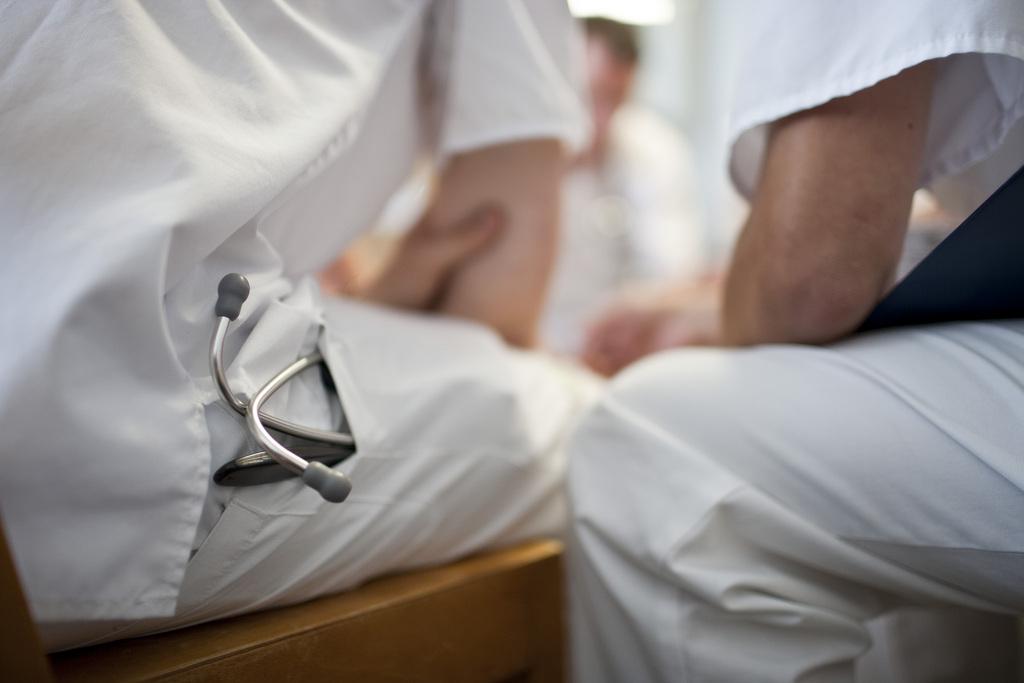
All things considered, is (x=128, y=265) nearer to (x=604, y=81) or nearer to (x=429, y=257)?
(x=429, y=257)

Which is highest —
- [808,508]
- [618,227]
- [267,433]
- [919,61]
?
[919,61]

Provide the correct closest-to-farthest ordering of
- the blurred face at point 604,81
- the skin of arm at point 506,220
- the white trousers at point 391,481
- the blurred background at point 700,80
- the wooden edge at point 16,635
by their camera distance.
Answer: the wooden edge at point 16,635 < the white trousers at point 391,481 < the skin of arm at point 506,220 < the blurred face at point 604,81 < the blurred background at point 700,80

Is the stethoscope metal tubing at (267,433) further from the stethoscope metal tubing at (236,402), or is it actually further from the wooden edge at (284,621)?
the wooden edge at (284,621)

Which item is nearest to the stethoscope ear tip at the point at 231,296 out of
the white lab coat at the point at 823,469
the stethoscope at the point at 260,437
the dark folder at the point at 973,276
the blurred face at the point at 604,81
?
the stethoscope at the point at 260,437

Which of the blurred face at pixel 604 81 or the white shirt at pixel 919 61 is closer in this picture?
the white shirt at pixel 919 61

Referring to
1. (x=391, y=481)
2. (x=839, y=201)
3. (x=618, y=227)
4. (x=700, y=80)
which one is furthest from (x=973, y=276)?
(x=700, y=80)

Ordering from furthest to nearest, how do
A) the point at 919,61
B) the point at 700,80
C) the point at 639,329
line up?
the point at 700,80
the point at 639,329
the point at 919,61

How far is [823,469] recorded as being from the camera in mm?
381

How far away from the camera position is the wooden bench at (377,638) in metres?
0.30

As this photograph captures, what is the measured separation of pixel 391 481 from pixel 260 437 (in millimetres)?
127

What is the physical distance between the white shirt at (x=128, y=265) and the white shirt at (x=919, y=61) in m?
0.31

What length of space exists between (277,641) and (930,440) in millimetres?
382

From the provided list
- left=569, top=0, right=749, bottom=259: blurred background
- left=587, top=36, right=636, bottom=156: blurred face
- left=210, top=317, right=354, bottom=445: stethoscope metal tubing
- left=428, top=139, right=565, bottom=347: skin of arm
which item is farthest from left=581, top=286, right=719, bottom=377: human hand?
left=569, top=0, right=749, bottom=259: blurred background

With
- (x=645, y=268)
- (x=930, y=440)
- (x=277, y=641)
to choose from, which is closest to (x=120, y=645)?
(x=277, y=641)
